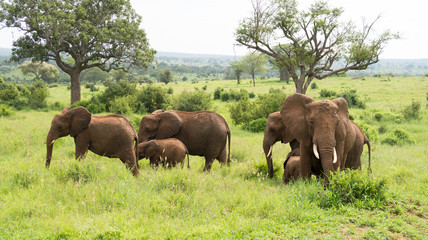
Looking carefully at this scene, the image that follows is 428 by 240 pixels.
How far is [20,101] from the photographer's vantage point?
27.4 m

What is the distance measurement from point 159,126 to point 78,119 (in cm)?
232

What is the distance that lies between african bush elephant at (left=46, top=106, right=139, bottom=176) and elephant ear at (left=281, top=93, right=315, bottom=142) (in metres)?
3.64

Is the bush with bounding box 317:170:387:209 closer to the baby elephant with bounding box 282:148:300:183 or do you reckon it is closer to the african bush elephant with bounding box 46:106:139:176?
the baby elephant with bounding box 282:148:300:183

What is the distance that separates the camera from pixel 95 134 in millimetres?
7910

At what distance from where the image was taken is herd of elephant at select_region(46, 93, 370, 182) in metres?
6.39

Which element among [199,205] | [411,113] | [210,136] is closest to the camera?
[199,205]

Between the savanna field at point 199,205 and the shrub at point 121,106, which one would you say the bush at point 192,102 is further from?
the savanna field at point 199,205

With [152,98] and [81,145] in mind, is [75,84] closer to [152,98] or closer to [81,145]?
[152,98]

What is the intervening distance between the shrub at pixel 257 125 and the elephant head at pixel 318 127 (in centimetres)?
1036

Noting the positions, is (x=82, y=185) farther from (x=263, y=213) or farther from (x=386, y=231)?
(x=386, y=231)

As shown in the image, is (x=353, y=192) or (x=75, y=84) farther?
(x=75, y=84)

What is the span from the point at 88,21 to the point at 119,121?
19452 mm

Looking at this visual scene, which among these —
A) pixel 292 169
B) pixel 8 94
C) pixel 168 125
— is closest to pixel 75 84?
pixel 8 94

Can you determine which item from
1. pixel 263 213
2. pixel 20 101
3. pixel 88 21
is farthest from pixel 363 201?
pixel 20 101
